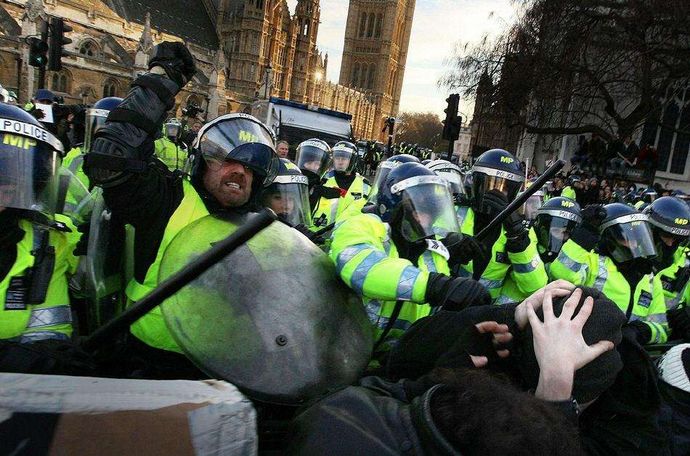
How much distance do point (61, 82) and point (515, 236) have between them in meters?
48.8

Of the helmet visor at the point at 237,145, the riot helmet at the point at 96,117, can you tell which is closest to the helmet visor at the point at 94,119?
the riot helmet at the point at 96,117

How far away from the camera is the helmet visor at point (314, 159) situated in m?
6.55

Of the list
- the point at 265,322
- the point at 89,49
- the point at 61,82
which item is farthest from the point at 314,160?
the point at 89,49

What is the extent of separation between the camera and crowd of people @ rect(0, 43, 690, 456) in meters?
1.03

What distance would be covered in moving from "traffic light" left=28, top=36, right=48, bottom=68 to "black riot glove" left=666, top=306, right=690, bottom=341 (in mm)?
14074

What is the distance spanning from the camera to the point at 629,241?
3600 mm

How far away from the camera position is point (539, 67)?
1866 cm

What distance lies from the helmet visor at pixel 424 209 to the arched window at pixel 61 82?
47674 millimetres

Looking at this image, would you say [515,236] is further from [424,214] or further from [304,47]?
[304,47]

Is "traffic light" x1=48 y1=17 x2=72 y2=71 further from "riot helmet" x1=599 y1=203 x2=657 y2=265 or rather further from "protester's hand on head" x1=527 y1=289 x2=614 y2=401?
"protester's hand on head" x1=527 y1=289 x2=614 y2=401

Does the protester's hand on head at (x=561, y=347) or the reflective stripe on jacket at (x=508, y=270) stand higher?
the protester's hand on head at (x=561, y=347)

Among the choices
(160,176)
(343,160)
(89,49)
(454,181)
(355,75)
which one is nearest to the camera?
(160,176)

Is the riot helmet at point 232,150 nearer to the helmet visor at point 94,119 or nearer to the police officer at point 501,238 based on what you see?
the police officer at point 501,238

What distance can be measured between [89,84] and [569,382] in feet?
167
